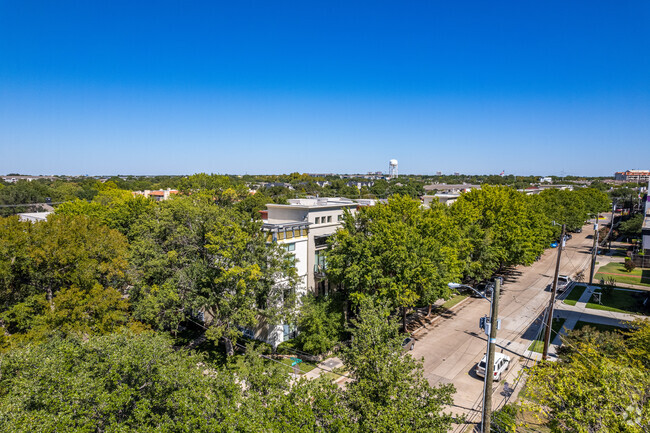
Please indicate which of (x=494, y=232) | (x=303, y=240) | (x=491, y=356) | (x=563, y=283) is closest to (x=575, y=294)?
(x=563, y=283)

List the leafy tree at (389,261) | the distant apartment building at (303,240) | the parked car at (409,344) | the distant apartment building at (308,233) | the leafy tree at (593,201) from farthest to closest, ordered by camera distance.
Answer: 1. the leafy tree at (593,201)
2. the distant apartment building at (308,233)
3. the distant apartment building at (303,240)
4. the parked car at (409,344)
5. the leafy tree at (389,261)

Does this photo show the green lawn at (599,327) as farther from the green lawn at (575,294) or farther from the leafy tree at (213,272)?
the leafy tree at (213,272)

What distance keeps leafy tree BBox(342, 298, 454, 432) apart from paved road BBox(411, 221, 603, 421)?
832 centimetres

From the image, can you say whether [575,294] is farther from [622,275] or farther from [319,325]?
[319,325]

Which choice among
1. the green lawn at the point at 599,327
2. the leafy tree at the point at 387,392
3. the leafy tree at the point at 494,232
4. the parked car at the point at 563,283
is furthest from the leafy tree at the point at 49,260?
the parked car at the point at 563,283

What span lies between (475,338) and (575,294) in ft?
56.7

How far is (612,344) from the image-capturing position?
57.6 ft

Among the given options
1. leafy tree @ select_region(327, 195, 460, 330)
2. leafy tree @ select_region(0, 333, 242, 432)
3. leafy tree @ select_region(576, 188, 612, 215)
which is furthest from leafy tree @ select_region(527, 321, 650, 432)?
leafy tree @ select_region(576, 188, 612, 215)

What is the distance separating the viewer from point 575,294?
36.5m

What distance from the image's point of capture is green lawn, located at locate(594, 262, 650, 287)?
4044cm

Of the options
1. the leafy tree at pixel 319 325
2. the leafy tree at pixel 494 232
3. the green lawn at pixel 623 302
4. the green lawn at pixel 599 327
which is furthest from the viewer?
the leafy tree at pixel 494 232

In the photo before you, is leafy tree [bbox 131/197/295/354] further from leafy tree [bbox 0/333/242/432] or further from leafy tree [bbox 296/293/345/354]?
leafy tree [bbox 0/333/242/432]

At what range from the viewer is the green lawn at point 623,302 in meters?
30.6

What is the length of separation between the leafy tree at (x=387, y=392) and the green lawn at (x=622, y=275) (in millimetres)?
39115
